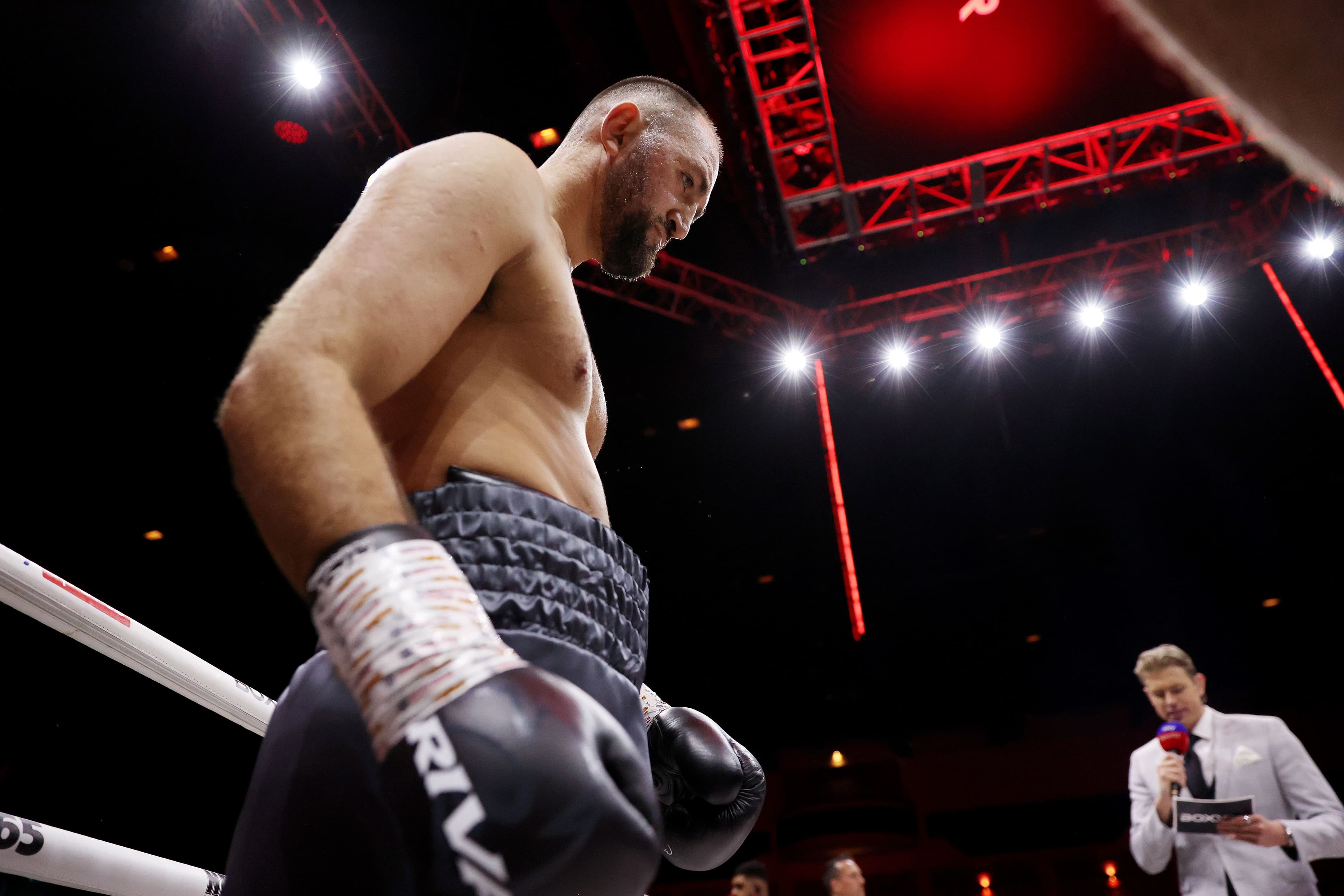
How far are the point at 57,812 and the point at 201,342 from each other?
290 centimetres

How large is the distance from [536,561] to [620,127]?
68 centimetres

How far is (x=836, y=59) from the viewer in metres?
4.16

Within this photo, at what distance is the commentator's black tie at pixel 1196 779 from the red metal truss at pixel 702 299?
10.7 ft

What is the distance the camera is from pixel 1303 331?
5.18 m

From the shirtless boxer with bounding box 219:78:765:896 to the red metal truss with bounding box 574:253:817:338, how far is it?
160 inches

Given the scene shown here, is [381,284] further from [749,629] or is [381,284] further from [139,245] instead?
[749,629]

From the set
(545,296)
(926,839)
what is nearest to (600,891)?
(545,296)

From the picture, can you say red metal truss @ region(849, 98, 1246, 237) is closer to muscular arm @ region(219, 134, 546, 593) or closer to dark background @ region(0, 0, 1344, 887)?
dark background @ region(0, 0, 1344, 887)

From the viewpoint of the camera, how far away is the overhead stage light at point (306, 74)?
3.77 meters

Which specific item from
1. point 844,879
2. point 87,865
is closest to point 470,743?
point 87,865

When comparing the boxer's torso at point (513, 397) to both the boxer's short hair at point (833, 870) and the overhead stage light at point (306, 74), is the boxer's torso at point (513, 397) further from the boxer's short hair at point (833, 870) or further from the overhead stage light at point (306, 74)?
the boxer's short hair at point (833, 870)

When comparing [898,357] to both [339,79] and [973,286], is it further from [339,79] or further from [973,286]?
[339,79]

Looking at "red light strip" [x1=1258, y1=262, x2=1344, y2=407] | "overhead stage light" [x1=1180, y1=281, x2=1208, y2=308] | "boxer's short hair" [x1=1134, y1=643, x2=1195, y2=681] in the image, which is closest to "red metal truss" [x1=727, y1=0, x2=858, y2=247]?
"red light strip" [x1=1258, y1=262, x2=1344, y2=407]

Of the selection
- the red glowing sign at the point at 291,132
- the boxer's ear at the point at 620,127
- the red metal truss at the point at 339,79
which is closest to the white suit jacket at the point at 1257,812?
the boxer's ear at the point at 620,127
